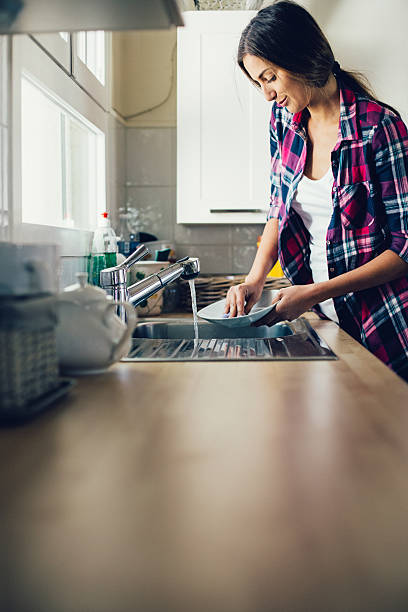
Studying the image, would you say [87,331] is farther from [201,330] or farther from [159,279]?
[201,330]

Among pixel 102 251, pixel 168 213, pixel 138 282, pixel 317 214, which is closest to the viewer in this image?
pixel 138 282

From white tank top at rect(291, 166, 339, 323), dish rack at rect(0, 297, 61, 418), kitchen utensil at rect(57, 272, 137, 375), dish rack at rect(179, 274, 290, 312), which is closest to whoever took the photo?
dish rack at rect(0, 297, 61, 418)

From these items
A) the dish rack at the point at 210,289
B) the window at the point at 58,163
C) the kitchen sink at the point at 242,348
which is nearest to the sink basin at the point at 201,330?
the kitchen sink at the point at 242,348

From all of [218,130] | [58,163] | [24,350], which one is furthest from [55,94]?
[24,350]

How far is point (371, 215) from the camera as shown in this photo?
142 cm

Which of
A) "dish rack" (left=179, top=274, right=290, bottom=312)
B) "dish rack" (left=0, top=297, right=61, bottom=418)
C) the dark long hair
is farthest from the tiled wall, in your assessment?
"dish rack" (left=0, top=297, right=61, bottom=418)

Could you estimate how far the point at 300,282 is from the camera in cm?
167

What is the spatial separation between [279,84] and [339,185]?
309 mm

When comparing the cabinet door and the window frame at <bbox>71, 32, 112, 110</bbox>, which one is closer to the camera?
the window frame at <bbox>71, 32, 112, 110</bbox>

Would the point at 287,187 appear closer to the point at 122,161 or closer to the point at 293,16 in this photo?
the point at 293,16

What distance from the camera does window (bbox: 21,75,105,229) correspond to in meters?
1.57

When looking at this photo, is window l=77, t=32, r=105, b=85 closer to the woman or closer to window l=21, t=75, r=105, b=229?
window l=21, t=75, r=105, b=229

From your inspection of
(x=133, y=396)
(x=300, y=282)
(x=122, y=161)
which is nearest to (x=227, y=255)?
(x=122, y=161)

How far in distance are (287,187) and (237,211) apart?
90cm
